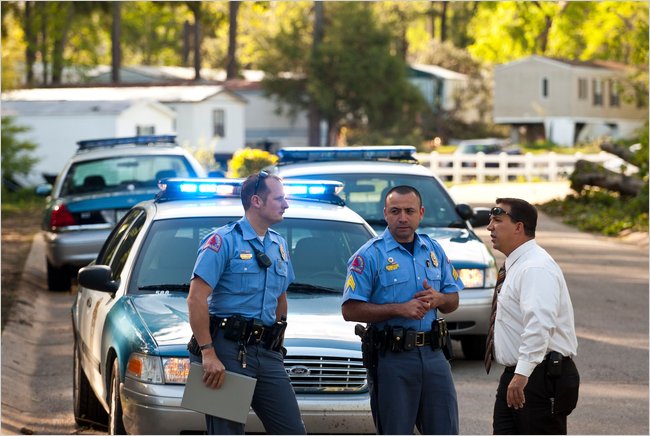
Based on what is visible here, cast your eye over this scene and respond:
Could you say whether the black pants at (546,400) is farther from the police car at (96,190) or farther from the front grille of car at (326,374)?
the police car at (96,190)

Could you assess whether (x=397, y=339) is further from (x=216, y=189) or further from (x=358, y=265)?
(x=216, y=189)

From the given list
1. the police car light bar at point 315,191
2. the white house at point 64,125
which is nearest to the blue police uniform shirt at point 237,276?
the police car light bar at point 315,191

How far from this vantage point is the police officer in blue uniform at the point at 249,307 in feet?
19.0

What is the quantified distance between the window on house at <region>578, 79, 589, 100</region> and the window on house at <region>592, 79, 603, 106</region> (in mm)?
611

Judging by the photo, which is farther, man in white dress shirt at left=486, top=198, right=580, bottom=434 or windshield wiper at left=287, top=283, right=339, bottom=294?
windshield wiper at left=287, top=283, right=339, bottom=294

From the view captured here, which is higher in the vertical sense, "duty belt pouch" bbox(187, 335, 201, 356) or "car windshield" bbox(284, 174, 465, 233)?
"car windshield" bbox(284, 174, 465, 233)

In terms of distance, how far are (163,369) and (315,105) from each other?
58.1 m

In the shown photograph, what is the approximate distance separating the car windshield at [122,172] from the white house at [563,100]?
2142 inches

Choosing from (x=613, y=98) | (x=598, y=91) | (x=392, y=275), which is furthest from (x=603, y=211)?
(x=613, y=98)

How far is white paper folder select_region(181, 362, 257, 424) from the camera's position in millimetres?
5727

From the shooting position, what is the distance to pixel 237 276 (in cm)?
594

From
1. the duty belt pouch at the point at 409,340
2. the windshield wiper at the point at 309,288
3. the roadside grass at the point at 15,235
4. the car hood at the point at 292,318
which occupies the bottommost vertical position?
the roadside grass at the point at 15,235

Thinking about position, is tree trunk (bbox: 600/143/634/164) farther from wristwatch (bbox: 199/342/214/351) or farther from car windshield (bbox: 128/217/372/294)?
wristwatch (bbox: 199/342/214/351)

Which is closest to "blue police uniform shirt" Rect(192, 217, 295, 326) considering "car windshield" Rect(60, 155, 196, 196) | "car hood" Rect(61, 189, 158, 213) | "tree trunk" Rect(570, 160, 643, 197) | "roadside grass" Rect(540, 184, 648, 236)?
"car hood" Rect(61, 189, 158, 213)
